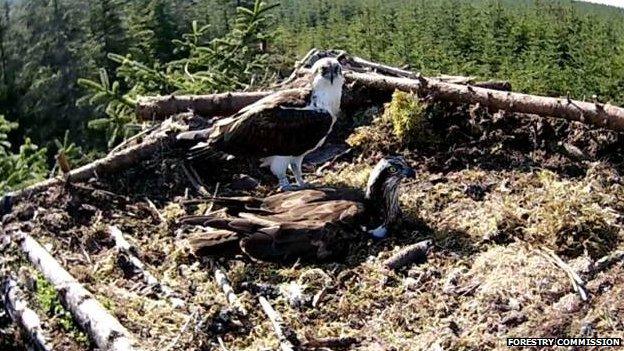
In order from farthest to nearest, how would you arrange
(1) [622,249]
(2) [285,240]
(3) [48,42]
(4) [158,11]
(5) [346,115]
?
(3) [48,42] < (4) [158,11] < (5) [346,115] < (2) [285,240] < (1) [622,249]

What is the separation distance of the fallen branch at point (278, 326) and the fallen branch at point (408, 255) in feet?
2.81

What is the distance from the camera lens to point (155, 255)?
5184 millimetres

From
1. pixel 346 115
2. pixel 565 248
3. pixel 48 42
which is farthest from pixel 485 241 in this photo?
pixel 48 42

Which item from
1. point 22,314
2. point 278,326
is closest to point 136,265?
point 22,314

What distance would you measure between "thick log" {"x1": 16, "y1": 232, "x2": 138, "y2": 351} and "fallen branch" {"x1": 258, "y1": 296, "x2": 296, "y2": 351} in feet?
2.39

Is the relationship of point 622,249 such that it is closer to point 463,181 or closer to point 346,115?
point 463,181

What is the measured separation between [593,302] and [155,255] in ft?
9.15

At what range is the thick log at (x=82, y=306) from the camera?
398 cm

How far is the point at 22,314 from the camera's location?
461 cm

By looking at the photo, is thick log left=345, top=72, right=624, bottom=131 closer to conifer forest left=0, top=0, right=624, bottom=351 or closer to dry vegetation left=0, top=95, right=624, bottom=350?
conifer forest left=0, top=0, right=624, bottom=351

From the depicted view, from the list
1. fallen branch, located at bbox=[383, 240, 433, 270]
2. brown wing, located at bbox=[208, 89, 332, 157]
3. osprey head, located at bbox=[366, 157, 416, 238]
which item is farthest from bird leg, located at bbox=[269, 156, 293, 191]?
fallen branch, located at bbox=[383, 240, 433, 270]

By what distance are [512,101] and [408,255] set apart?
206 centimetres

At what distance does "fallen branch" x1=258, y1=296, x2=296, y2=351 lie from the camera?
389 cm

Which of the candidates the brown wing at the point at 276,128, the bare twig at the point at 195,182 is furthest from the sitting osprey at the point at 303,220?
the bare twig at the point at 195,182
